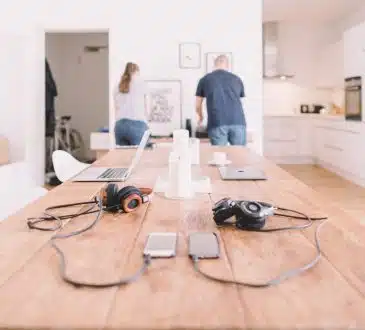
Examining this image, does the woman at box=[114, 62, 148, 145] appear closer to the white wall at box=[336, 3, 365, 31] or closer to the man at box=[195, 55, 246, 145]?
the man at box=[195, 55, 246, 145]

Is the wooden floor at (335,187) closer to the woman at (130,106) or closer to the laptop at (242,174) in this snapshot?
the woman at (130,106)

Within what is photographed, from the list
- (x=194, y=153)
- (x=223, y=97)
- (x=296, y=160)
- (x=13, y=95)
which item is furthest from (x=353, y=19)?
(x=194, y=153)

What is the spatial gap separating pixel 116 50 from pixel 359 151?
338cm

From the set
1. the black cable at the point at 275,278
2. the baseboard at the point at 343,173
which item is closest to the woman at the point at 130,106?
the baseboard at the point at 343,173

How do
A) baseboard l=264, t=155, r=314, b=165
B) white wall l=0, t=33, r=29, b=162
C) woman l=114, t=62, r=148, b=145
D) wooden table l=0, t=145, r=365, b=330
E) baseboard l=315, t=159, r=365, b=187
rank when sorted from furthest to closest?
baseboard l=264, t=155, r=314, b=165 → baseboard l=315, t=159, r=365, b=187 → white wall l=0, t=33, r=29, b=162 → woman l=114, t=62, r=148, b=145 → wooden table l=0, t=145, r=365, b=330

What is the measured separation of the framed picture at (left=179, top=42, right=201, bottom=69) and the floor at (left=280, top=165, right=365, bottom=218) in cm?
217

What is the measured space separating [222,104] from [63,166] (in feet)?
6.80

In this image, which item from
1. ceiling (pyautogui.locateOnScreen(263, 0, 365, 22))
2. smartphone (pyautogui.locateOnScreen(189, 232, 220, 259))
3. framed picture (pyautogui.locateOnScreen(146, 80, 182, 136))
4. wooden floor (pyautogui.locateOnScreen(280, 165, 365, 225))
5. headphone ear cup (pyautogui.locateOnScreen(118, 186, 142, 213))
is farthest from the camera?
ceiling (pyautogui.locateOnScreen(263, 0, 365, 22))

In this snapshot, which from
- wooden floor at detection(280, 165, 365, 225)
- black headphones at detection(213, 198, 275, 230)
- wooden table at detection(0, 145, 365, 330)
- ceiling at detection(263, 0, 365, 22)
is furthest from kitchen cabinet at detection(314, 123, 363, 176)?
black headphones at detection(213, 198, 275, 230)

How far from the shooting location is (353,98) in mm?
6152

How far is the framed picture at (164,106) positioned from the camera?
237 inches

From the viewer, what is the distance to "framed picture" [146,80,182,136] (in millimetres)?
6027

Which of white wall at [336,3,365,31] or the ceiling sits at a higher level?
the ceiling

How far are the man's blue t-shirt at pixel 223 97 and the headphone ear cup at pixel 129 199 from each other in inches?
128
